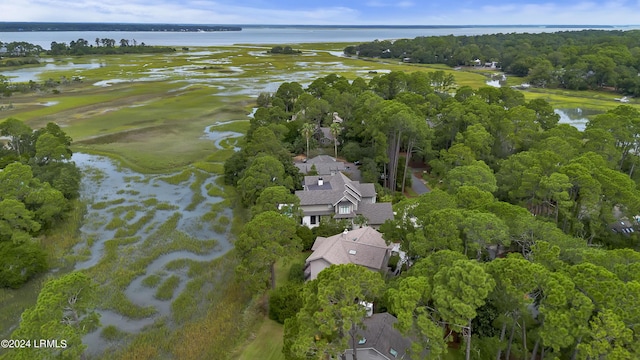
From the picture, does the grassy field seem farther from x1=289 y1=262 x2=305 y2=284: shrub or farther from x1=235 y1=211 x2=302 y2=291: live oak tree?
x1=235 y1=211 x2=302 y2=291: live oak tree

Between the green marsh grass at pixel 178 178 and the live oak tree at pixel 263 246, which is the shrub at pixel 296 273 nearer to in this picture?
the live oak tree at pixel 263 246

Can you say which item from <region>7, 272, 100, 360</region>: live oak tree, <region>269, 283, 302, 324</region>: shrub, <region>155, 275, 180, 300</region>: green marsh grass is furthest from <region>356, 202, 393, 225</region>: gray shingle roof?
<region>7, 272, 100, 360</region>: live oak tree

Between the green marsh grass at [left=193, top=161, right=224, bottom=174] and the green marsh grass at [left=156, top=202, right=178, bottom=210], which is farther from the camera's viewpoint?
the green marsh grass at [left=193, top=161, right=224, bottom=174]

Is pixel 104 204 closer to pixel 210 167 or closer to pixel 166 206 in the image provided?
Result: pixel 166 206

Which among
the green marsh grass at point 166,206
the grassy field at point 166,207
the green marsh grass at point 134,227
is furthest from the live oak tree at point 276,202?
the green marsh grass at point 166,206

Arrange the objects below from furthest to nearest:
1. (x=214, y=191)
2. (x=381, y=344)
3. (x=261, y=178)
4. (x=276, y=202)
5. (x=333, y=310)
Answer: (x=214, y=191) < (x=261, y=178) < (x=276, y=202) < (x=381, y=344) < (x=333, y=310)

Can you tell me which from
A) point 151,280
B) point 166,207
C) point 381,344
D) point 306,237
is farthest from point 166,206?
point 381,344
